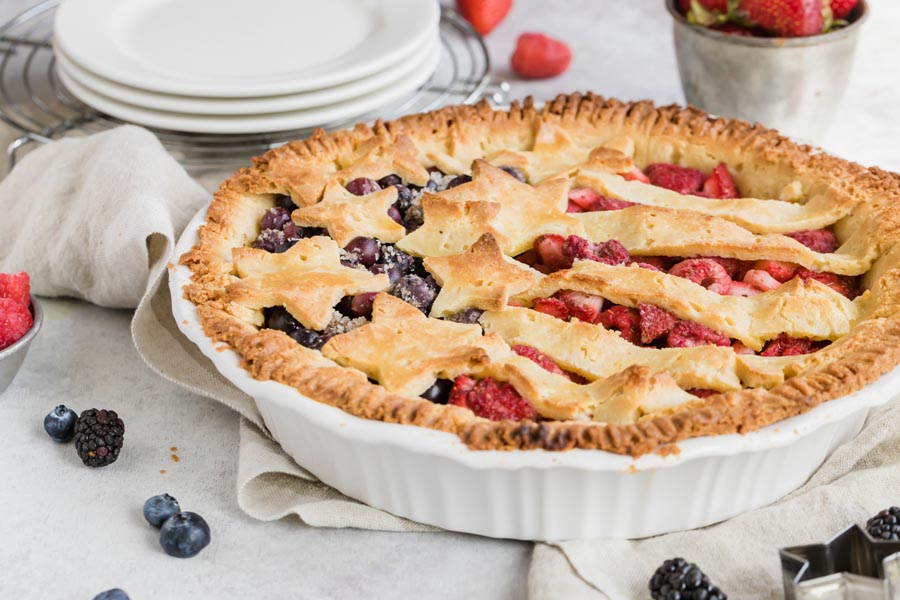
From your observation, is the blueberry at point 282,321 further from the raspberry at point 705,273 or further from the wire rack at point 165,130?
the wire rack at point 165,130

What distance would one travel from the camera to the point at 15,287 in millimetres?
2295

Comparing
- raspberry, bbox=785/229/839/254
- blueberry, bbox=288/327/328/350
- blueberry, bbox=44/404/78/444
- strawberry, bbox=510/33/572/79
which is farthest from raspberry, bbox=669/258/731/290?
strawberry, bbox=510/33/572/79

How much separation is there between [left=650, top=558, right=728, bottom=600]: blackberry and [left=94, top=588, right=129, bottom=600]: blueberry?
84 centimetres

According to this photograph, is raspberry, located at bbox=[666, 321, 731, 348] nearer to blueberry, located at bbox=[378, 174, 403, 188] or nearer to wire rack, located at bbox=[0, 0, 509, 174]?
blueberry, located at bbox=[378, 174, 403, 188]

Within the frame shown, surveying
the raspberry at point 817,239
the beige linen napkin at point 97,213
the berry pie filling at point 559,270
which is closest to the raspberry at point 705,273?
the berry pie filling at point 559,270

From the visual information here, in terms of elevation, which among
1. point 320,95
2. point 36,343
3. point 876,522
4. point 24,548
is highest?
point 876,522

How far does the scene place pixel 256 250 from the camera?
2.26 meters

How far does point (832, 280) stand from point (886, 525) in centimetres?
60

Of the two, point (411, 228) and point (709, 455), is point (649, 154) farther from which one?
point (709, 455)

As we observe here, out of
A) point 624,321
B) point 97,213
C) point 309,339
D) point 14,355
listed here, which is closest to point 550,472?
point 624,321

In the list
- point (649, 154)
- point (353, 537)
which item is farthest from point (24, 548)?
point (649, 154)

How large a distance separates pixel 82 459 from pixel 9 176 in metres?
1.02

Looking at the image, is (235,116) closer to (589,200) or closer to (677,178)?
(589,200)

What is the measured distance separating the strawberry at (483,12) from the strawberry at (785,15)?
103cm
